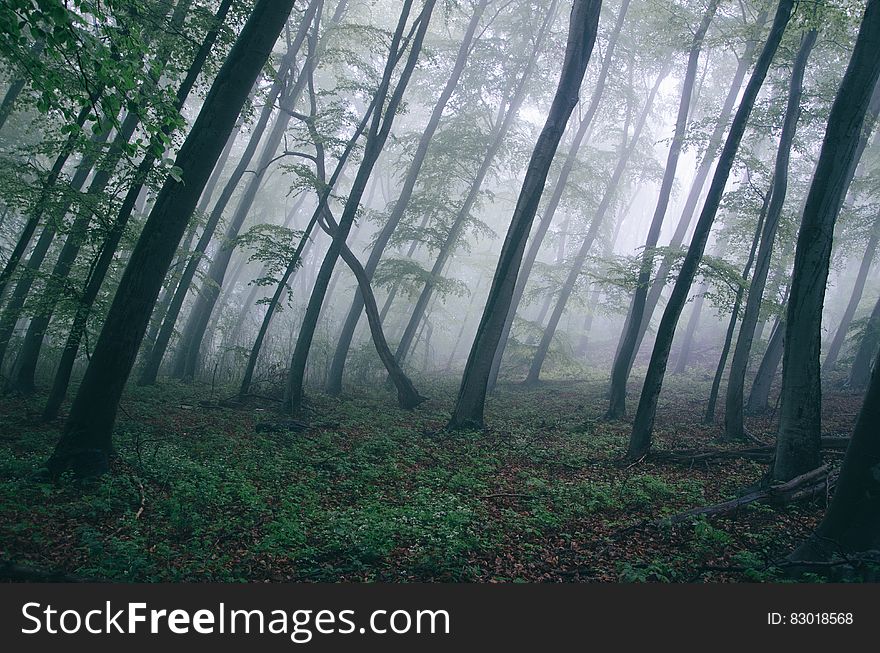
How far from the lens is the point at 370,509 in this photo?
5816 millimetres

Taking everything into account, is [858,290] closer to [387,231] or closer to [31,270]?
[387,231]

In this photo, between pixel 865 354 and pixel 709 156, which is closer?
pixel 709 156

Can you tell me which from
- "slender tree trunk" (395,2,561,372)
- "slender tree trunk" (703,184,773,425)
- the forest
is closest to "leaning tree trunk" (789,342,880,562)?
the forest

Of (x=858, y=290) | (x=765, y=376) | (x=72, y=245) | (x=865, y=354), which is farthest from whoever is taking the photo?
(x=858, y=290)

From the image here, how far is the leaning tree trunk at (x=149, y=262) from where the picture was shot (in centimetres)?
580

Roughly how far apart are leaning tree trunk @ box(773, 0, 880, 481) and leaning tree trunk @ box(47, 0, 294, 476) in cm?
730

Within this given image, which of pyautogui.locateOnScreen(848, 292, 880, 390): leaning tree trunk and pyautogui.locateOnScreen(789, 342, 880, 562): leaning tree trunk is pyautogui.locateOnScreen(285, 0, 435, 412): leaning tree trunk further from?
pyautogui.locateOnScreen(848, 292, 880, 390): leaning tree trunk

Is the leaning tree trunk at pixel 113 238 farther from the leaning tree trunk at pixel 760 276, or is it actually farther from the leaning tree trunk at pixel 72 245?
the leaning tree trunk at pixel 760 276

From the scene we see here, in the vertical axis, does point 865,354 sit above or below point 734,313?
above

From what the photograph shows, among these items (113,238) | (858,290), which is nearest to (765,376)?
(858,290)

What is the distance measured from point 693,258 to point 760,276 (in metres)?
3.06

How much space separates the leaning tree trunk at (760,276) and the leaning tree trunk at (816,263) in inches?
169

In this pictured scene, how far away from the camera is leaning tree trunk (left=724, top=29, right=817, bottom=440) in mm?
10328

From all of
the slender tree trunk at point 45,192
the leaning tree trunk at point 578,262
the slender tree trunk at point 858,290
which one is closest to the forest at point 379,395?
the slender tree trunk at point 45,192
